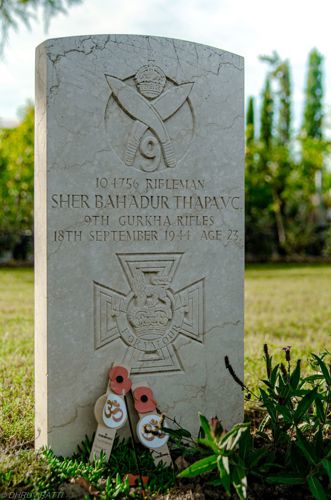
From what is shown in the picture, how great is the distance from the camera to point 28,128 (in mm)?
16328

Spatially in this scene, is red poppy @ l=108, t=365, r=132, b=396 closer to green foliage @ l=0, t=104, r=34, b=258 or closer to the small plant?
the small plant

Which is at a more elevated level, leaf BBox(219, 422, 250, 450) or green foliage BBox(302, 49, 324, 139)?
green foliage BBox(302, 49, 324, 139)

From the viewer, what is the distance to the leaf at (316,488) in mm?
2494

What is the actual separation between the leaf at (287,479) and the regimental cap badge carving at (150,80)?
6.61 feet

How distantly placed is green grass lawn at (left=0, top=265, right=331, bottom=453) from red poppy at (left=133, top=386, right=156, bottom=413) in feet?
2.16

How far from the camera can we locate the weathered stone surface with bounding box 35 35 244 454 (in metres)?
3.18

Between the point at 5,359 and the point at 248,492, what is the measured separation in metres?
2.80

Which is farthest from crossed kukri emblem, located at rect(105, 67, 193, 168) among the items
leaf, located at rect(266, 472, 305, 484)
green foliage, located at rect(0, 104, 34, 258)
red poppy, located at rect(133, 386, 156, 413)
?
green foliage, located at rect(0, 104, 34, 258)

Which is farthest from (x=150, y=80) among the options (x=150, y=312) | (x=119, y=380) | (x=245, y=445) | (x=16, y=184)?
(x=16, y=184)

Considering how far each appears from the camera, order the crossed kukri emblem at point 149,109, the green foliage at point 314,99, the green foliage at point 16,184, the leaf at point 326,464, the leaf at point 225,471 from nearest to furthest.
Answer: the leaf at point 225,471, the leaf at point 326,464, the crossed kukri emblem at point 149,109, the green foliage at point 16,184, the green foliage at point 314,99

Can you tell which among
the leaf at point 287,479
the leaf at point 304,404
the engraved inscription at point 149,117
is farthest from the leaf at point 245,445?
the engraved inscription at point 149,117

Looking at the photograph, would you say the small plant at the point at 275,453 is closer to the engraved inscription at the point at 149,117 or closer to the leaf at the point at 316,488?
the leaf at the point at 316,488

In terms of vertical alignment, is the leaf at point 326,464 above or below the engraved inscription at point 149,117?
below

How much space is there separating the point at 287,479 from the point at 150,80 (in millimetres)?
2112
